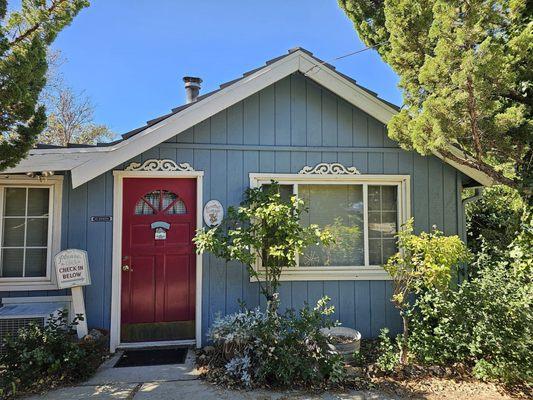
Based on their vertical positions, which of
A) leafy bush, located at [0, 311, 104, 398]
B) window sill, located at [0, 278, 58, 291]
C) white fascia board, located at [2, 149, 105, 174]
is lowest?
leafy bush, located at [0, 311, 104, 398]

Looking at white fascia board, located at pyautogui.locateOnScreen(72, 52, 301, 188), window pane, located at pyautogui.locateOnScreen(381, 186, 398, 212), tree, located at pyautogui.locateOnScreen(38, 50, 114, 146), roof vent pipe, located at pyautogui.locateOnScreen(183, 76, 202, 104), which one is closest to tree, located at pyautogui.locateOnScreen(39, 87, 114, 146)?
tree, located at pyautogui.locateOnScreen(38, 50, 114, 146)

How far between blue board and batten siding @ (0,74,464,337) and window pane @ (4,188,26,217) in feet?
1.98

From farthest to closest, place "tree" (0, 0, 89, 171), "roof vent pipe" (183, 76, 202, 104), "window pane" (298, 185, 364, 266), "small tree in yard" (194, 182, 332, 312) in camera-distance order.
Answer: "roof vent pipe" (183, 76, 202, 104) → "window pane" (298, 185, 364, 266) → "small tree in yard" (194, 182, 332, 312) → "tree" (0, 0, 89, 171)

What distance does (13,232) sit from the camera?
4777 mm

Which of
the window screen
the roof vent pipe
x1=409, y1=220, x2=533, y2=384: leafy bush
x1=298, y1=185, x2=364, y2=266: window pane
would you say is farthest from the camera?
the roof vent pipe

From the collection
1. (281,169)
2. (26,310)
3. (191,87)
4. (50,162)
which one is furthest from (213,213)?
(191,87)

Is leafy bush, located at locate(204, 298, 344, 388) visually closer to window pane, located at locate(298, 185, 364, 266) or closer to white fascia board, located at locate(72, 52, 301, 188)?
window pane, located at locate(298, 185, 364, 266)

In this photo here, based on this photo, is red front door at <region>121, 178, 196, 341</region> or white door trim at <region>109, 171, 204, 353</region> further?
red front door at <region>121, 178, 196, 341</region>

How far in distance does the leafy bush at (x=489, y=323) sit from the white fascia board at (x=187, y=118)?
3.62 meters

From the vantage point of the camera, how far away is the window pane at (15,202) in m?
4.79

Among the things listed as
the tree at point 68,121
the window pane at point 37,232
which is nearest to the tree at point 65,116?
the tree at point 68,121

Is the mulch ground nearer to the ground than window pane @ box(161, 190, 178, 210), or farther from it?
nearer to the ground

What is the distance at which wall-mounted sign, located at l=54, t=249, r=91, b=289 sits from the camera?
434 cm

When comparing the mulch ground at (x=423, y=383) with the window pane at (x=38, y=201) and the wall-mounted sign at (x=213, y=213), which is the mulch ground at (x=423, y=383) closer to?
the wall-mounted sign at (x=213, y=213)
